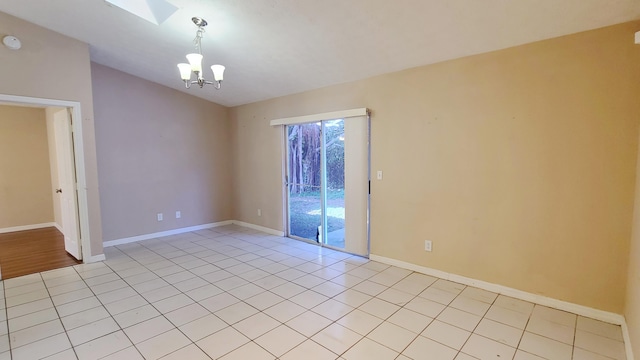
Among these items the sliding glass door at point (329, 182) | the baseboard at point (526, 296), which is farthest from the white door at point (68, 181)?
the baseboard at point (526, 296)

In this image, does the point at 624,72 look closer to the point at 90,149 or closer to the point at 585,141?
the point at 585,141

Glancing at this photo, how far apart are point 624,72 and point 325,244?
147 inches

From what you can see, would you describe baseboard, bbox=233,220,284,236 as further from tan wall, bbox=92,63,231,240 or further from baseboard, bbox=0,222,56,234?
baseboard, bbox=0,222,56,234

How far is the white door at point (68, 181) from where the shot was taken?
153 inches

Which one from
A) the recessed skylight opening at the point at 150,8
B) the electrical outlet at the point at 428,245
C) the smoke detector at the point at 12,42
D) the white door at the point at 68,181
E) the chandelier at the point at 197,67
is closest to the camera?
the chandelier at the point at 197,67

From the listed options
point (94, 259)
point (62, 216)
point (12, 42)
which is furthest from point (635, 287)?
point (62, 216)

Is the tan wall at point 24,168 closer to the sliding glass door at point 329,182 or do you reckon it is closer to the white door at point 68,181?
the white door at point 68,181

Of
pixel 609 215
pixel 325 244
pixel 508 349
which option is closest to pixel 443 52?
pixel 609 215

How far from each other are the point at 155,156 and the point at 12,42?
223 cm

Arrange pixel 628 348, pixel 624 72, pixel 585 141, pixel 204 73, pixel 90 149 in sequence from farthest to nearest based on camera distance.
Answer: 1. pixel 204 73
2. pixel 90 149
3. pixel 585 141
4. pixel 624 72
5. pixel 628 348

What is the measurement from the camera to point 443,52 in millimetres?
3027

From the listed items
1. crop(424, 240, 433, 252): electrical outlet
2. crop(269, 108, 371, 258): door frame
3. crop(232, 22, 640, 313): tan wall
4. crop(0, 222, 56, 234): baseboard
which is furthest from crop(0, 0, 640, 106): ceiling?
crop(0, 222, 56, 234): baseboard

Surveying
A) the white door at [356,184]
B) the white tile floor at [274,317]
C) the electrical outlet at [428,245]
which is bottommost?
the white tile floor at [274,317]

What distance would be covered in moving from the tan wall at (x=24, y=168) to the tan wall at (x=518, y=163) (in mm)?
6228
